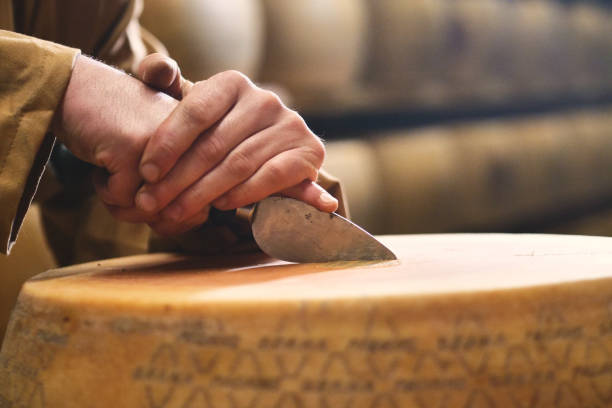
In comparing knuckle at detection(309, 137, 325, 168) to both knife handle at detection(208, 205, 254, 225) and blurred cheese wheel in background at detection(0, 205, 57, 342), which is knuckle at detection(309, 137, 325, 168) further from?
blurred cheese wheel in background at detection(0, 205, 57, 342)

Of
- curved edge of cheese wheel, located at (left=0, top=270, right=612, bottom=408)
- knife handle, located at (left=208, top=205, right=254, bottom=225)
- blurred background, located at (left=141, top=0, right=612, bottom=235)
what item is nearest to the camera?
curved edge of cheese wheel, located at (left=0, top=270, right=612, bottom=408)

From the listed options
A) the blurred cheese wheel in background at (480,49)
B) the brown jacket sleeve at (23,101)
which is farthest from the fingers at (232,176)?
the blurred cheese wheel in background at (480,49)

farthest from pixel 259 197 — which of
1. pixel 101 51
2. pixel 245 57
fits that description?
pixel 245 57

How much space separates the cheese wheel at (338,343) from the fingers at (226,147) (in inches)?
5.2

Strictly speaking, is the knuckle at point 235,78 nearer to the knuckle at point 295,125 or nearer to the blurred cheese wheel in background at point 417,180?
the knuckle at point 295,125

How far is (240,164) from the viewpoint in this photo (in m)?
0.61

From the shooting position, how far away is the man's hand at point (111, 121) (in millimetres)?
607

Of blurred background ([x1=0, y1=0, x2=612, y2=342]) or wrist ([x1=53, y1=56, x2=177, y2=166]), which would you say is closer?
wrist ([x1=53, y1=56, x2=177, y2=166])

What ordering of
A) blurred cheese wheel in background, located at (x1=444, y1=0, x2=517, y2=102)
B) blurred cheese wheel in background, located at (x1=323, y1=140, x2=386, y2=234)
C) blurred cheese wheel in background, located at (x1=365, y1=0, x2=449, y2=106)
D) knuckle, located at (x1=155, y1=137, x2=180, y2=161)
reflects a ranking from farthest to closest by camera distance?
blurred cheese wheel in background, located at (x1=444, y1=0, x2=517, y2=102) < blurred cheese wheel in background, located at (x1=365, y1=0, x2=449, y2=106) < blurred cheese wheel in background, located at (x1=323, y1=140, x2=386, y2=234) < knuckle, located at (x1=155, y1=137, x2=180, y2=161)

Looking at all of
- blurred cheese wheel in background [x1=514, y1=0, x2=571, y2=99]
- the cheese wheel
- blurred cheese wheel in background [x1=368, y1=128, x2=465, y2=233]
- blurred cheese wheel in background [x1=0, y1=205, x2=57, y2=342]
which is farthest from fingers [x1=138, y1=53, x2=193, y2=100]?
blurred cheese wheel in background [x1=514, y1=0, x2=571, y2=99]

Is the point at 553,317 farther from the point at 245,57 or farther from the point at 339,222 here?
the point at 245,57

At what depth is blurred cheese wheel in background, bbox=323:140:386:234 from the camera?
2143mm

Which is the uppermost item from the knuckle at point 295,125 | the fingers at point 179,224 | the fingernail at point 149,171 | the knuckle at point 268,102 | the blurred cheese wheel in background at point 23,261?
the knuckle at point 268,102

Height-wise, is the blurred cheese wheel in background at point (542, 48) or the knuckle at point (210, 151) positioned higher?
the knuckle at point (210, 151)
